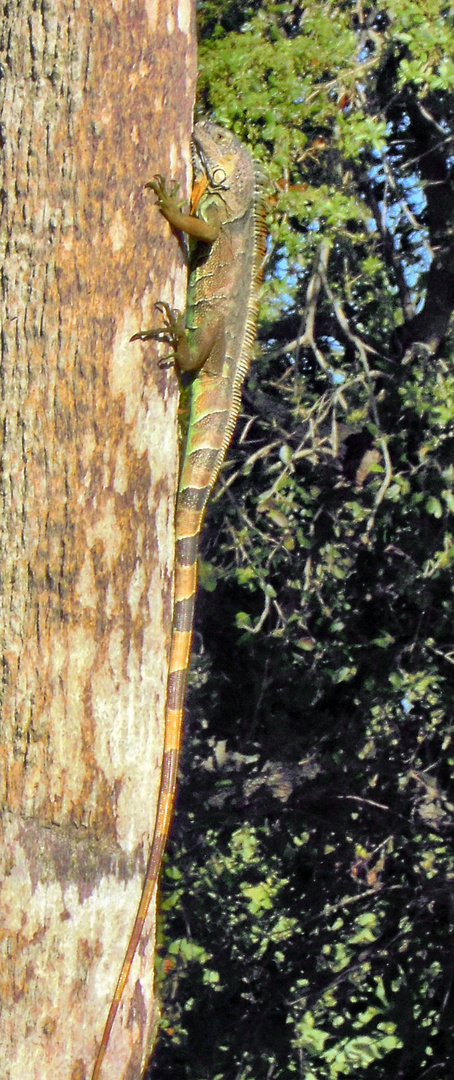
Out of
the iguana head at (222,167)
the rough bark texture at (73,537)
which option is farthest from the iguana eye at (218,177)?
the rough bark texture at (73,537)

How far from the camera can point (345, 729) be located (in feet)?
15.6

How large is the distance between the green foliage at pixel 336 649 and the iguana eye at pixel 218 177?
4.31 ft

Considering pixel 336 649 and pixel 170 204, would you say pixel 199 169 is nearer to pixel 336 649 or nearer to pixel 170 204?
pixel 170 204

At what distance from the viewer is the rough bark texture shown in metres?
1.77

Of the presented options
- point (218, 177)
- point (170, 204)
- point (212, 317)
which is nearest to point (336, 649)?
point (212, 317)

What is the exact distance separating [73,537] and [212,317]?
1191mm

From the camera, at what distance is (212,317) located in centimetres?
283

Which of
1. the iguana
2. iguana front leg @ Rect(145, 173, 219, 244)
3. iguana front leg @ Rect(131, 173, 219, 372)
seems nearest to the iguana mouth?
the iguana

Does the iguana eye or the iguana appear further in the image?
the iguana eye

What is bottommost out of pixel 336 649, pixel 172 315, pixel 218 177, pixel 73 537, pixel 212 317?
pixel 336 649

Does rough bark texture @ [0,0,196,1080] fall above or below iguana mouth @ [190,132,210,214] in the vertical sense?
below

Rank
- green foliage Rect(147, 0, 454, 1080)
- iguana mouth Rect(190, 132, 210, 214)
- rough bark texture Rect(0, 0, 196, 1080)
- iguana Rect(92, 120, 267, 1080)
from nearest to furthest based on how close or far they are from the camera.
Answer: rough bark texture Rect(0, 0, 196, 1080), iguana Rect(92, 120, 267, 1080), iguana mouth Rect(190, 132, 210, 214), green foliage Rect(147, 0, 454, 1080)

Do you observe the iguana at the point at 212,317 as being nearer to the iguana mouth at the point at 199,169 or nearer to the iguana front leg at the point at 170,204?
the iguana mouth at the point at 199,169

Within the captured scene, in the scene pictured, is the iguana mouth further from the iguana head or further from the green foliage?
the green foliage
